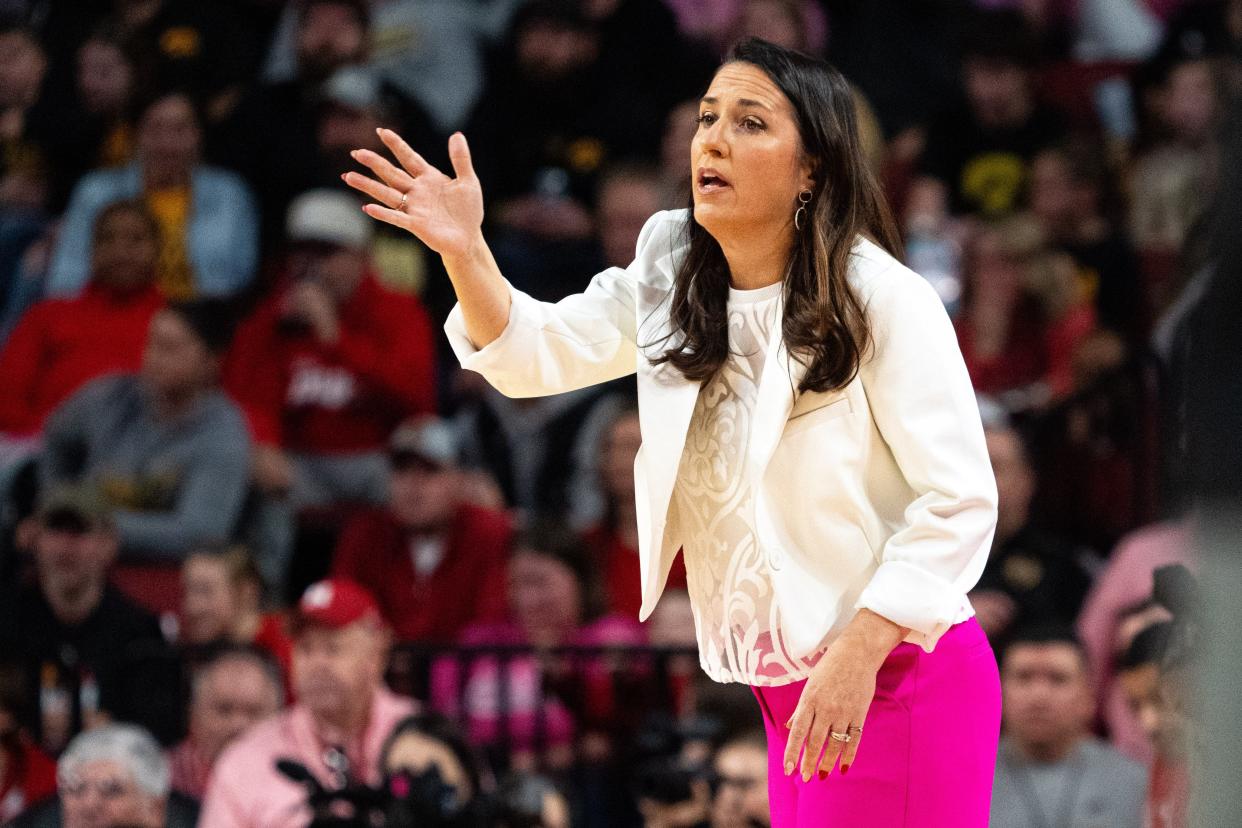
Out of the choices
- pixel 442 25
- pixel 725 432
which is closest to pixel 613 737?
pixel 725 432

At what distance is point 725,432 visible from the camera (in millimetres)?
2863

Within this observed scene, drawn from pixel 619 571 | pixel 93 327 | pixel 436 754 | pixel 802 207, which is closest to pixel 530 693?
pixel 436 754

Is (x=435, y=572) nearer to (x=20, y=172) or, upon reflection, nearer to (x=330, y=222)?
(x=330, y=222)

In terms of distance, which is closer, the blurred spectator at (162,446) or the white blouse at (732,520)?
the white blouse at (732,520)

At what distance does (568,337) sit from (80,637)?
4079 millimetres

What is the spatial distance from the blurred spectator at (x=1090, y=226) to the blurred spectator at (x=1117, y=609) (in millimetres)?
1376

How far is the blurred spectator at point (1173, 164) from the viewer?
755cm

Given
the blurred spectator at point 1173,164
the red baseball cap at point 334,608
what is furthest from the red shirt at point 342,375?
the blurred spectator at point 1173,164

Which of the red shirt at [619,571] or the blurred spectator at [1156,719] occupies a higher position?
the red shirt at [619,571]

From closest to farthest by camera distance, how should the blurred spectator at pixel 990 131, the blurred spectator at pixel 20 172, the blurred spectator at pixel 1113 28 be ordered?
the blurred spectator at pixel 990 131 → the blurred spectator at pixel 20 172 → the blurred spectator at pixel 1113 28

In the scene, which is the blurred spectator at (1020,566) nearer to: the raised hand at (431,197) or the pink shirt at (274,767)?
the pink shirt at (274,767)

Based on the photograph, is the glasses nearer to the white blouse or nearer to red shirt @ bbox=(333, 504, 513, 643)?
red shirt @ bbox=(333, 504, 513, 643)

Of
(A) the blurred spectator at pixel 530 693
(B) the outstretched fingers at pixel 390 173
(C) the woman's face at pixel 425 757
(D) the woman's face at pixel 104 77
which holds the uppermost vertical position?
(D) the woman's face at pixel 104 77

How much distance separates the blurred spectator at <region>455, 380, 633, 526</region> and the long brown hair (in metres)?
4.12
